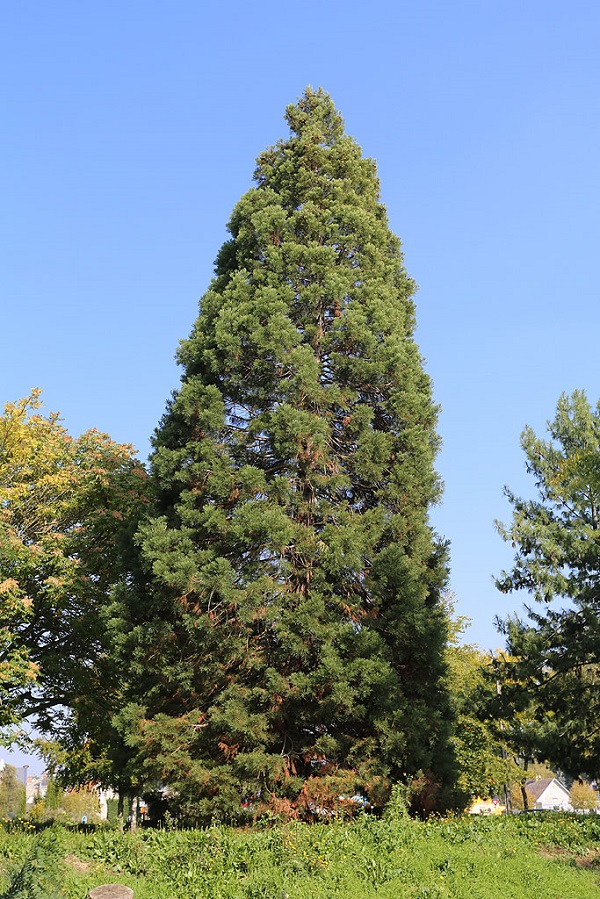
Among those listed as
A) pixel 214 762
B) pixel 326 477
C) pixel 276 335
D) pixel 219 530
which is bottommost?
pixel 214 762

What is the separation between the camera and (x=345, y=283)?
1446 cm

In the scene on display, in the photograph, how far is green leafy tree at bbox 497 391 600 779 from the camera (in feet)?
58.6

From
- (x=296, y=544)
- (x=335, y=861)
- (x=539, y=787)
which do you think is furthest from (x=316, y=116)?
(x=539, y=787)

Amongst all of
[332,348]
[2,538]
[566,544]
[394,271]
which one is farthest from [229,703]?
[566,544]

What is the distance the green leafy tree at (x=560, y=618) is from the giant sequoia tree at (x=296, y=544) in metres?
5.69

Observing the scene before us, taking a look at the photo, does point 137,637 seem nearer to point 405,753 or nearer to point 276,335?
point 405,753

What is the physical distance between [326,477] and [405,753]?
15.0ft

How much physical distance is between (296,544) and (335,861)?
502cm

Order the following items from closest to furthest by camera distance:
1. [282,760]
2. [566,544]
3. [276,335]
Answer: [282,760] → [276,335] → [566,544]

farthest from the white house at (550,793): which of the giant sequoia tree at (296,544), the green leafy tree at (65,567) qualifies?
the giant sequoia tree at (296,544)

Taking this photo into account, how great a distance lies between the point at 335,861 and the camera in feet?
27.8

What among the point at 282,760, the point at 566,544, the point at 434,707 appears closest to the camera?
the point at 282,760

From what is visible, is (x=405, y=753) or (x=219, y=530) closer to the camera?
(x=405, y=753)

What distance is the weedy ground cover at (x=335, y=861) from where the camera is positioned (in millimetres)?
7676
